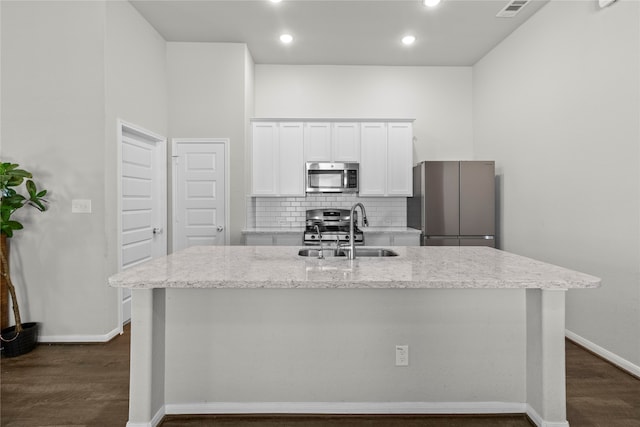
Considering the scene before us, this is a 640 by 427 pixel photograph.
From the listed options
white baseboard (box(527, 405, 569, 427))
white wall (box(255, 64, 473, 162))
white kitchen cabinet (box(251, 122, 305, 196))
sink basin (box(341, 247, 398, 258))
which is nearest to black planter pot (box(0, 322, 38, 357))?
white kitchen cabinet (box(251, 122, 305, 196))

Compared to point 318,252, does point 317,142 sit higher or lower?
higher

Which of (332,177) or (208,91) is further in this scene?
(332,177)

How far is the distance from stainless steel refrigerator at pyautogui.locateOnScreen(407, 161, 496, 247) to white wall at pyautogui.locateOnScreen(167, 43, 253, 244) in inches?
96.5

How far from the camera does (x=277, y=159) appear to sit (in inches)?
199

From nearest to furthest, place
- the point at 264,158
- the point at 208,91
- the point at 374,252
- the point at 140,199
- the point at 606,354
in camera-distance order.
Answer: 1. the point at 374,252
2. the point at 606,354
3. the point at 140,199
4. the point at 208,91
5. the point at 264,158

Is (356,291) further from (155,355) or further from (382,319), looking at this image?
(155,355)

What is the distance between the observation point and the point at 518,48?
4371 millimetres

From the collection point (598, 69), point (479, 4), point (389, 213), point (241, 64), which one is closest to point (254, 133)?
point (241, 64)

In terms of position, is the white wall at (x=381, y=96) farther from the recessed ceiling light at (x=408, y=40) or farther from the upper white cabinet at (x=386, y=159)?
the recessed ceiling light at (x=408, y=40)

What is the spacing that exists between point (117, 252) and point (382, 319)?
8.87 ft

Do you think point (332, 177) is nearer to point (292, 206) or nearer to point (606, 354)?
point (292, 206)

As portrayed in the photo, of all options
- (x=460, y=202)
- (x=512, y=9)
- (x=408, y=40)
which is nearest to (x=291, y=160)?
(x=408, y=40)

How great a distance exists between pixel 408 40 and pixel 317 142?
168 cm

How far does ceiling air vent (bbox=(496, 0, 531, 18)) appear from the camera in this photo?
3.75 m
